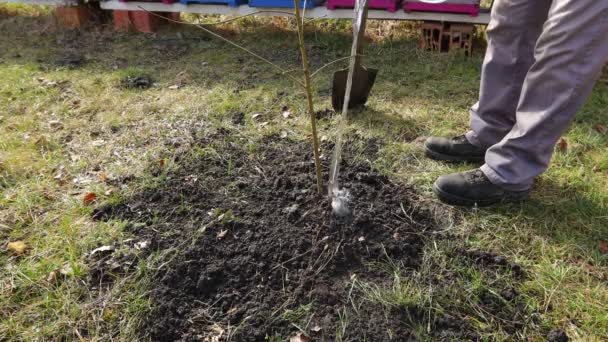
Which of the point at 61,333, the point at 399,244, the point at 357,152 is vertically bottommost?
the point at 61,333

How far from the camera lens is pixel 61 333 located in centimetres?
167

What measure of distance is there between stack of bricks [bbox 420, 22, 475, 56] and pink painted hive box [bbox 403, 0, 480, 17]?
154mm

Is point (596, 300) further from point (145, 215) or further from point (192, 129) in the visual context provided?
point (192, 129)

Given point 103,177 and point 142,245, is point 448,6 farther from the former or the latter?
point 142,245

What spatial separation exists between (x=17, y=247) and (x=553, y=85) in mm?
2599

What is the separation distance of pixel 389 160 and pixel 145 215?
4.78 feet

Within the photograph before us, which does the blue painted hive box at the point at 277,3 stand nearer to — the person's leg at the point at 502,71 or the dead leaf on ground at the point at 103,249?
the person's leg at the point at 502,71

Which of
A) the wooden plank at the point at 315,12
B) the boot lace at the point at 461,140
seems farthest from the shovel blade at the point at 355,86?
the boot lace at the point at 461,140

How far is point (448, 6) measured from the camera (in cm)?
393

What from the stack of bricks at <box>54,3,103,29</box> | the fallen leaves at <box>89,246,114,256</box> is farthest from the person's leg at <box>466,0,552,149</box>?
the stack of bricks at <box>54,3,103,29</box>

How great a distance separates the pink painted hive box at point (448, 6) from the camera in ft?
12.7

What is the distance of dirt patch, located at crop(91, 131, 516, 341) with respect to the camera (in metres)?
1.67

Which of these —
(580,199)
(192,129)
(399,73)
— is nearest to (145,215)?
(192,129)

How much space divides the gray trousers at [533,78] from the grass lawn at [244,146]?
273 millimetres
